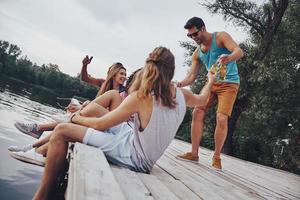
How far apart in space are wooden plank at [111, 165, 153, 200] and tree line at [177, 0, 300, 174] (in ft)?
36.3

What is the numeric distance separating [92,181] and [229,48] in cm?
300

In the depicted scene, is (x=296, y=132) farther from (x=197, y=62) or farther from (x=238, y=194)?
(x=238, y=194)

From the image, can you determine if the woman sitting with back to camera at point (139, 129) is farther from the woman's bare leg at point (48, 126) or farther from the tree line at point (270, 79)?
the tree line at point (270, 79)

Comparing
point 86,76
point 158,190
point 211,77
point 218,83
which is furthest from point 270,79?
point 158,190

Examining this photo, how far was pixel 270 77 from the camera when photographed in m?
12.2

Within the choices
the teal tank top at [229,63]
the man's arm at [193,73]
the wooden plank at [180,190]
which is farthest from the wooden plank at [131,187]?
the man's arm at [193,73]

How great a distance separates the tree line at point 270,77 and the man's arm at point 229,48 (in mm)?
8735

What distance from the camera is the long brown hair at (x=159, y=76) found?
247 cm

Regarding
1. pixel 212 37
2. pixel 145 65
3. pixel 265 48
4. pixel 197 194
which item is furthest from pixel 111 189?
pixel 265 48

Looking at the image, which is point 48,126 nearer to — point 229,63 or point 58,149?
point 58,149

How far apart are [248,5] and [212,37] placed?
41.2 ft

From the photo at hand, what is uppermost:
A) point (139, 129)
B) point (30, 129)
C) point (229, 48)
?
point (229, 48)

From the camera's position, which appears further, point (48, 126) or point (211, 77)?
point (48, 126)

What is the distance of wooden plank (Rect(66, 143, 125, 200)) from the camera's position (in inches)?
48.1
